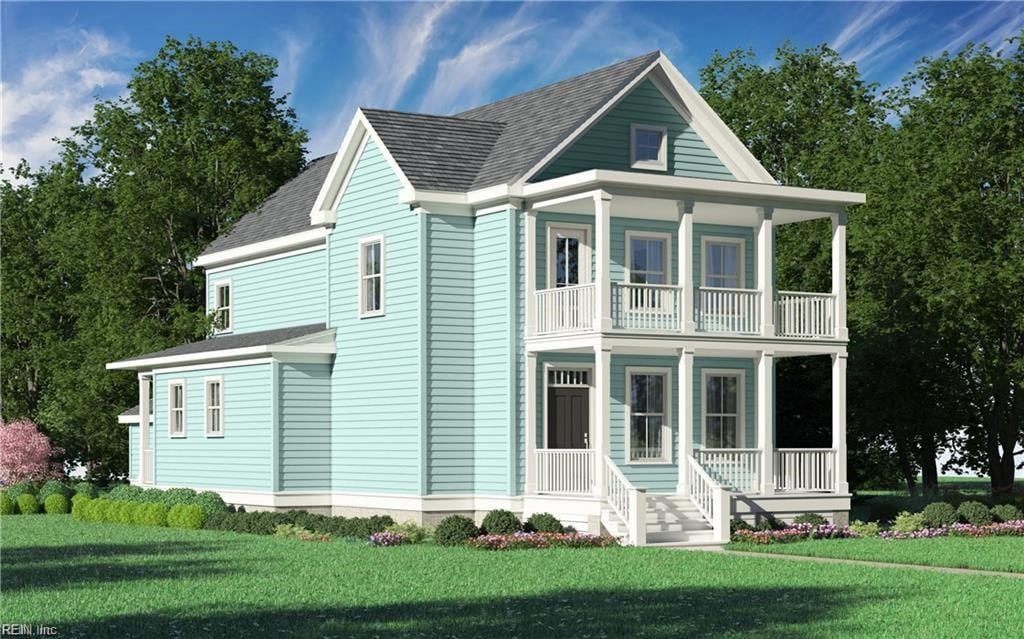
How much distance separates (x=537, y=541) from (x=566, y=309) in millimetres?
5018

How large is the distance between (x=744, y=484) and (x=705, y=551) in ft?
16.1

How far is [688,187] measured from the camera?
30.2 metres

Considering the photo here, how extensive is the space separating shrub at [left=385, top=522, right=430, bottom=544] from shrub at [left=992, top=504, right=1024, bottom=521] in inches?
470

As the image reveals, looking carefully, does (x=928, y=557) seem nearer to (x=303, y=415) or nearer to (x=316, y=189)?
(x=303, y=415)

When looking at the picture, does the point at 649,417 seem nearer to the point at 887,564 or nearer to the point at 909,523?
the point at 909,523

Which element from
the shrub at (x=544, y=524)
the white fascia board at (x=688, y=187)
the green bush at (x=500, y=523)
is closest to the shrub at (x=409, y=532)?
the green bush at (x=500, y=523)

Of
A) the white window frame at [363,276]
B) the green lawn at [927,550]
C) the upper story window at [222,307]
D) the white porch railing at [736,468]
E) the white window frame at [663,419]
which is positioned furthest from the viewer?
the upper story window at [222,307]

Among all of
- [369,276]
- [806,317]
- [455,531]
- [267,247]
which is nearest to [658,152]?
[806,317]

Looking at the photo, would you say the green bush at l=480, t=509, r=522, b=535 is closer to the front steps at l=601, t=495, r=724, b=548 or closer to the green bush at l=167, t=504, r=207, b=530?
the front steps at l=601, t=495, r=724, b=548

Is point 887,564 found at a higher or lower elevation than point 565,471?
lower

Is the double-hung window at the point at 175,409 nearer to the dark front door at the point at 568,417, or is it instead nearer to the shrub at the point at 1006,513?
the dark front door at the point at 568,417

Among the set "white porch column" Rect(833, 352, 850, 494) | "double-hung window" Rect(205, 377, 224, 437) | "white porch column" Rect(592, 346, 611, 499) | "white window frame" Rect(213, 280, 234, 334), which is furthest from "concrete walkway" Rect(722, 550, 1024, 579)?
"white window frame" Rect(213, 280, 234, 334)

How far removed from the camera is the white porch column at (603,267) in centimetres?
2889

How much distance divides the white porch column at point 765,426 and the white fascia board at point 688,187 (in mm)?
3279
